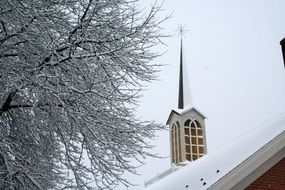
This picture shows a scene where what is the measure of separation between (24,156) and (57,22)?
8.40ft

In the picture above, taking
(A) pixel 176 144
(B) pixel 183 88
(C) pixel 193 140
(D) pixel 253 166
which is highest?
(B) pixel 183 88

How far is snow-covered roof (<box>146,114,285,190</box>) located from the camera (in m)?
6.62

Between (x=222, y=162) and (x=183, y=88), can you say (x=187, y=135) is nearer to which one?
(x=183, y=88)

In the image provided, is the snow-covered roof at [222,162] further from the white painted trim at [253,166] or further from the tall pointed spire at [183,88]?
the tall pointed spire at [183,88]

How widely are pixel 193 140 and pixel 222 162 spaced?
19086 mm

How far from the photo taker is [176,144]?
26.0 meters

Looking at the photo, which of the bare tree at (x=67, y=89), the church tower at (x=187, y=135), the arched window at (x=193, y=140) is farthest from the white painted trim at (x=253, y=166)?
the arched window at (x=193, y=140)

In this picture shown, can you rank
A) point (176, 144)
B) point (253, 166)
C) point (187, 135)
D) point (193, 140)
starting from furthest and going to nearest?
point (176, 144), point (193, 140), point (187, 135), point (253, 166)

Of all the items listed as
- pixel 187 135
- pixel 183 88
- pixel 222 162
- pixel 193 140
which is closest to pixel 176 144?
pixel 187 135

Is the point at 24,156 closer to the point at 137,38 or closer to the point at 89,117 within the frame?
the point at 89,117

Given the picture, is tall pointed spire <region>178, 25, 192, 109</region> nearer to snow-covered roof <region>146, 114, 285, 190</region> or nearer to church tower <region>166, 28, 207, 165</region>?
church tower <region>166, 28, 207, 165</region>

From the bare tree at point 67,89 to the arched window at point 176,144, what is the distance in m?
→ 17.9

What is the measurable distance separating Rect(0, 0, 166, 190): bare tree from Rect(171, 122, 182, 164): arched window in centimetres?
1788

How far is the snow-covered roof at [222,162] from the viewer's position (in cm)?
662
